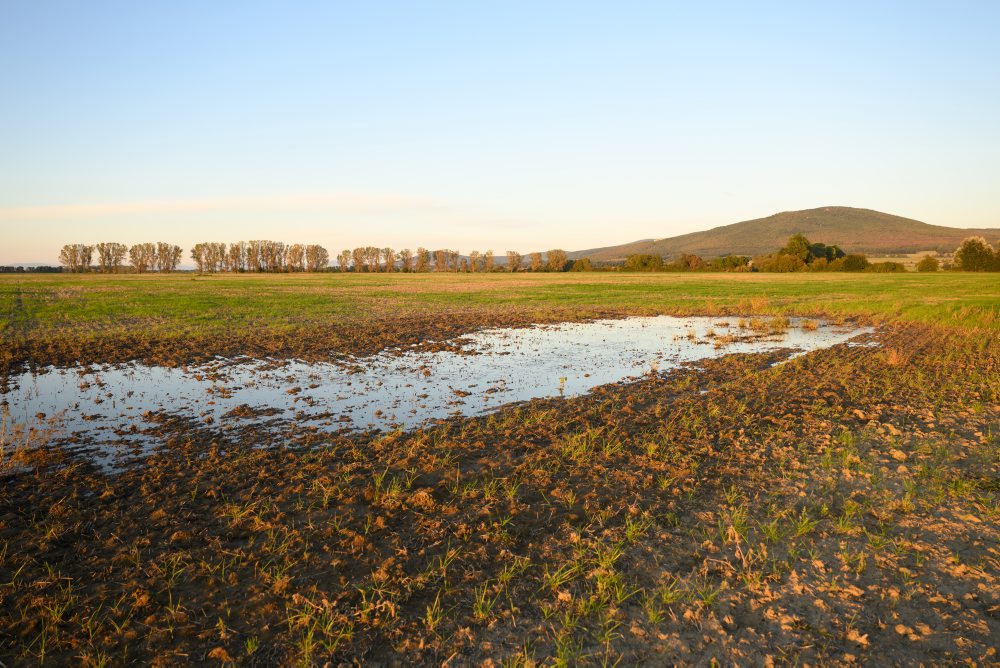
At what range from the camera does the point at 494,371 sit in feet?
46.9

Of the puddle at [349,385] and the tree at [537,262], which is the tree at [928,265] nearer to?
the tree at [537,262]

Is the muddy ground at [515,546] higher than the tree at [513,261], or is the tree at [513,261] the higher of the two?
the tree at [513,261]

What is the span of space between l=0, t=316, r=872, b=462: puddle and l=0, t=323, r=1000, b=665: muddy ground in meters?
1.12

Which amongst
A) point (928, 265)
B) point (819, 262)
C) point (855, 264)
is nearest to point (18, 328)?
point (819, 262)

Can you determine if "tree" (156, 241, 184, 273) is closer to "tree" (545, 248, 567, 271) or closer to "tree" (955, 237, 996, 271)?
"tree" (545, 248, 567, 271)

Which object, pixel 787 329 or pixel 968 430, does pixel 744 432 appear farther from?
pixel 787 329

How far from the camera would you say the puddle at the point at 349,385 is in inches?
385

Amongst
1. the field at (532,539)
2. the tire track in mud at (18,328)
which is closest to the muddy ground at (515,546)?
the field at (532,539)

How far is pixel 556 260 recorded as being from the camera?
11506 centimetres

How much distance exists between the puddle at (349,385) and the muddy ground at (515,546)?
1.12 metres

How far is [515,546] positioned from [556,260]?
112m

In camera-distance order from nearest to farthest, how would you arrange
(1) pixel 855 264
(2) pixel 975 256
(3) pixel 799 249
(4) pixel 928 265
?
(2) pixel 975 256 < (4) pixel 928 265 < (1) pixel 855 264 < (3) pixel 799 249

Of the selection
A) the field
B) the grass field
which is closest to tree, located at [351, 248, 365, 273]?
the grass field

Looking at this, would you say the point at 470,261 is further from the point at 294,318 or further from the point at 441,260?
the point at 294,318
